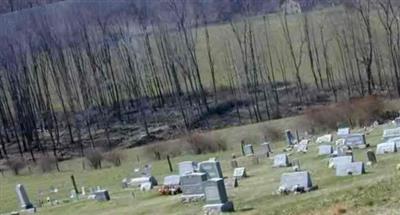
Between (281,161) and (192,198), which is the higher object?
(192,198)

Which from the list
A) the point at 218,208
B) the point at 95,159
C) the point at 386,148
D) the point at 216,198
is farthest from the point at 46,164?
the point at 218,208

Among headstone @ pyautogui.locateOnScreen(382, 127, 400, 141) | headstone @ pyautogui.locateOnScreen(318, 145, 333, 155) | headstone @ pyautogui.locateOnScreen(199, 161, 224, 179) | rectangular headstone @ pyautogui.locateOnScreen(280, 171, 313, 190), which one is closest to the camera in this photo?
rectangular headstone @ pyautogui.locateOnScreen(280, 171, 313, 190)

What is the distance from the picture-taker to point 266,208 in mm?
20641

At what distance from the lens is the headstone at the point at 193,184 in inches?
929

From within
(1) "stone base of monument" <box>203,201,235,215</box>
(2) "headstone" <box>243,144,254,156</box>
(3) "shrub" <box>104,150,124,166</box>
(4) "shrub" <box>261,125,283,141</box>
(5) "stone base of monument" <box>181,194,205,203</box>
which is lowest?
(3) "shrub" <box>104,150,124,166</box>

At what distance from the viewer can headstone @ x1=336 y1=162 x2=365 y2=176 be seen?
23328mm

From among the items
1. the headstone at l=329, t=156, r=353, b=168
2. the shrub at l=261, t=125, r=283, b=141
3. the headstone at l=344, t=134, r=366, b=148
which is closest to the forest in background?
the shrub at l=261, t=125, r=283, b=141

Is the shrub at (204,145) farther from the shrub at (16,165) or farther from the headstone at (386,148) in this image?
the headstone at (386,148)

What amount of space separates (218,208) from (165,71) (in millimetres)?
62687

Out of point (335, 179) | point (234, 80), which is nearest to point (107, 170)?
point (335, 179)

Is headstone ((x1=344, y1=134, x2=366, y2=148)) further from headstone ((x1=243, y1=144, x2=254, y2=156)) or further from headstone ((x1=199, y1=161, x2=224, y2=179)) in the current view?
headstone ((x1=243, y1=144, x2=254, y2=156))

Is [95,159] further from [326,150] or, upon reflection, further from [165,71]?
[165,71]

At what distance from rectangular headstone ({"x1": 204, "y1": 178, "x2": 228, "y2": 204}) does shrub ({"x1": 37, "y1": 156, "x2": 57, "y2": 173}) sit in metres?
→ 31.3

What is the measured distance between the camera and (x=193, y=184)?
23.7m
